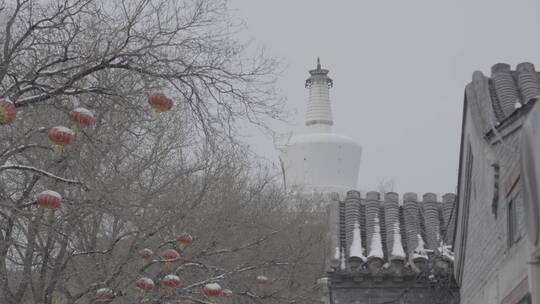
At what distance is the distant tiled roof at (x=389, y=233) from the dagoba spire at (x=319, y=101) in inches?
1481

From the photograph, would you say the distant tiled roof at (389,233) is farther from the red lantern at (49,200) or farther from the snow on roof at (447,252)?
the red lantern at (49,200)

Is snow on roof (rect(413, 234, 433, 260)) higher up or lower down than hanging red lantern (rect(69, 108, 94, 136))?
lower down

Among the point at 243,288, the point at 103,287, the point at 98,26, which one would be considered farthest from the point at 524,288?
the point at 243,288

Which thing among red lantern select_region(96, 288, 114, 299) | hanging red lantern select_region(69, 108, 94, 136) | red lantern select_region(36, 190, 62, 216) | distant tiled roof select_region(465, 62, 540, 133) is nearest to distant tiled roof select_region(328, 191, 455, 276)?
distant tiled roof select_region(465, 62, 540, 133)

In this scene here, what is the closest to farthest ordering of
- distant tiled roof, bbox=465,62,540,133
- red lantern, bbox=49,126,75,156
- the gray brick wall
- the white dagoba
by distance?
1. the gray brick wall
2. red lantern, bbox=49,126,75,156
3. distant tiled roof, bbox=465,62,540,133
4. the white dagoba

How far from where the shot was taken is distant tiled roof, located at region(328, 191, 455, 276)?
16.4 meters

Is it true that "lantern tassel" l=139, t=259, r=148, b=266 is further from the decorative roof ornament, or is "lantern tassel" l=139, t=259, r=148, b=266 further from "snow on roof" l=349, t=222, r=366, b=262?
the decorative roof ornament

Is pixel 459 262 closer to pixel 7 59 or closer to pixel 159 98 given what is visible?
pixel 159 98

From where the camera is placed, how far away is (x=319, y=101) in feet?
188

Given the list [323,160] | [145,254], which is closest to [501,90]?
[145,254]

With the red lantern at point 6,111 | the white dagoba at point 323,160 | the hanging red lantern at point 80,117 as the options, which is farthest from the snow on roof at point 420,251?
the white dagoba at point 323,160

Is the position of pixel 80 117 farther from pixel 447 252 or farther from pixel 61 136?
pixel 447 252

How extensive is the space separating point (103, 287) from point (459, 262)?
5.85 m

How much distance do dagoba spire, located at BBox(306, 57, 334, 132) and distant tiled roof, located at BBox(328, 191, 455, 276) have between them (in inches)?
1481
